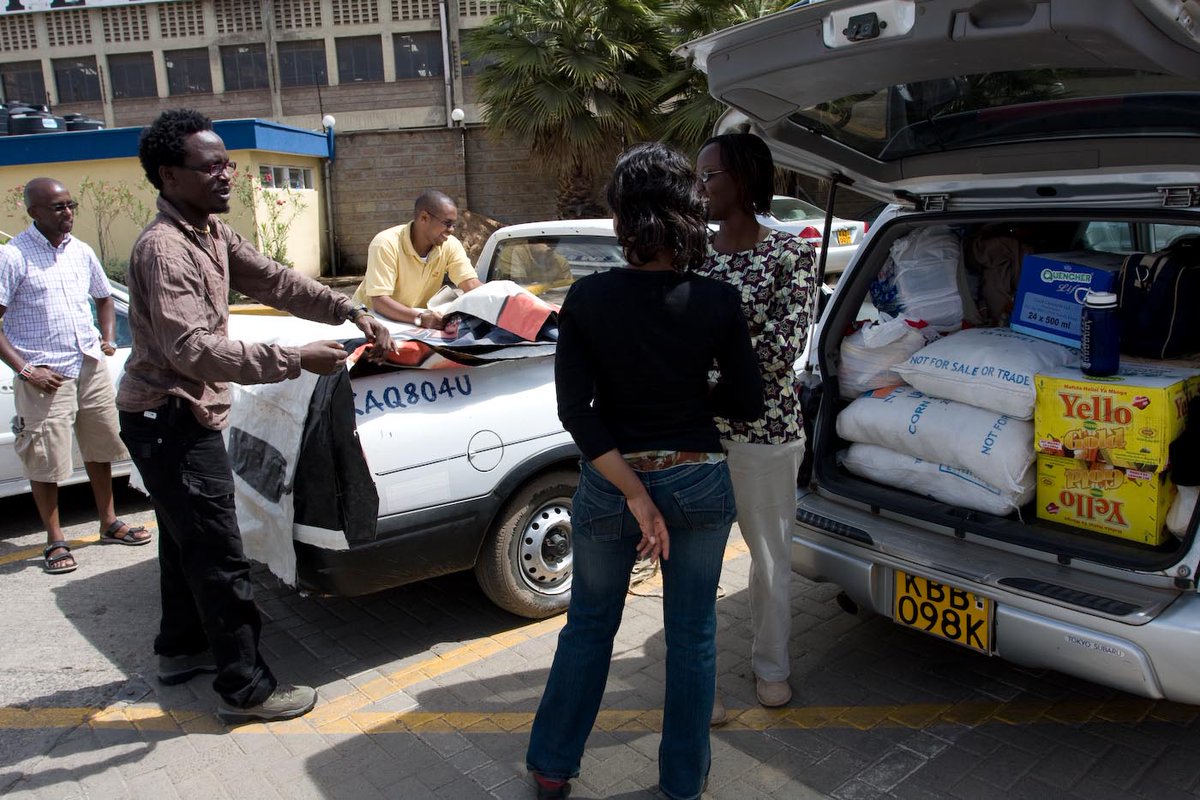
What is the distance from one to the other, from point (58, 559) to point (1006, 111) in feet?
15.8

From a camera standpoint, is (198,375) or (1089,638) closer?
(1089,638)

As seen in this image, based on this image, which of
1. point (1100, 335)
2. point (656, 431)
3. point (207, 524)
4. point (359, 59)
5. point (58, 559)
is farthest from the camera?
point (359, 59)

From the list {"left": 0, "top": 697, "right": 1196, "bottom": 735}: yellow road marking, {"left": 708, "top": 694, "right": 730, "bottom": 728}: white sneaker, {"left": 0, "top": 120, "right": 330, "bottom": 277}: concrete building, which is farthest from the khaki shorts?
{"left": 0, "top": 120, "right": 330, "bottom": 277}: concrete building

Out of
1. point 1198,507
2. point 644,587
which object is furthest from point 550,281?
point 1198,507

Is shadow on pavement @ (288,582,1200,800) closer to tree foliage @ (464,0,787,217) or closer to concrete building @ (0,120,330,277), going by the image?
tree foliage @ (464,0,787,217)

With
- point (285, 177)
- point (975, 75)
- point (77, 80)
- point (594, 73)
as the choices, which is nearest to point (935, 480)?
point (975, 75)

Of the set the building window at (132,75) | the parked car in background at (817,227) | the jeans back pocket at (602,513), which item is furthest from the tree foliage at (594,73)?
the building window at (132,75)

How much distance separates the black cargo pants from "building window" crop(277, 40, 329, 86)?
3363cm

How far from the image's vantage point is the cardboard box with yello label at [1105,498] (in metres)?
2.90

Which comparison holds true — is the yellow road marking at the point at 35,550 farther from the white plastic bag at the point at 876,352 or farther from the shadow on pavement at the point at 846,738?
the white plastic bag at the point at 876,352

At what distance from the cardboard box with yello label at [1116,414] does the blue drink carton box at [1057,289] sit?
33cm

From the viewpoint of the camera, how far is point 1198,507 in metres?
2.67

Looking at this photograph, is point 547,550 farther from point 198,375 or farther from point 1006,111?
point 1006,111

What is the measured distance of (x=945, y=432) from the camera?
130 inches
